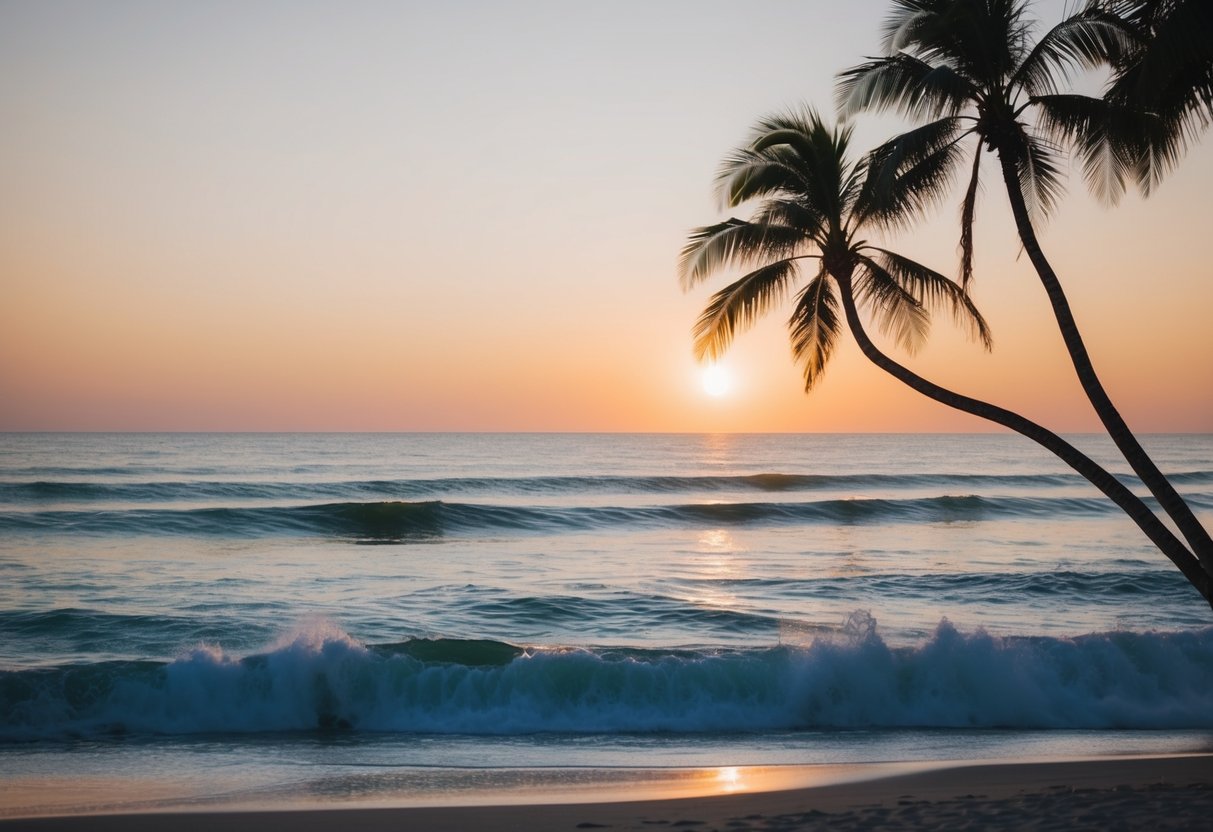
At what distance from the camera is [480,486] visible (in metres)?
46.2

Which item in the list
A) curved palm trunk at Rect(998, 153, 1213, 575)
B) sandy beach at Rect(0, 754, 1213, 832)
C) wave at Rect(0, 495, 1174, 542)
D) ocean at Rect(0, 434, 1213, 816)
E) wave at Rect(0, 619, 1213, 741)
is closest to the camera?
sandy beach at Rect(0, 754, 1213, 832)

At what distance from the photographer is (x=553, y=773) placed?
8.93 metres

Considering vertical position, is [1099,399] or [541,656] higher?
[1099,399]

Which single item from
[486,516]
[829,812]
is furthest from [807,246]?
[486,516]

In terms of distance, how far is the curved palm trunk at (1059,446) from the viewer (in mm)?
8430

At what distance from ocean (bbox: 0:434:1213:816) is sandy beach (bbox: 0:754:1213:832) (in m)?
0.56

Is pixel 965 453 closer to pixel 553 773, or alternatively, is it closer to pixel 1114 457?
pixel 1114 457

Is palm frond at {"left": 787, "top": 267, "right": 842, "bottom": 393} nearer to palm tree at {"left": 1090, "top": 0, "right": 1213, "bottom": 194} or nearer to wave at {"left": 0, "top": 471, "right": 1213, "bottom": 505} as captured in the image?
palm tree at {"left": 1090, "top": 0, "right": 1213, "bottom": 194}

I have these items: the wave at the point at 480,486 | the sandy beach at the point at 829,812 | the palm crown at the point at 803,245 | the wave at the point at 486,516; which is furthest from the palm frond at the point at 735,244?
the wave at the point at 480,486

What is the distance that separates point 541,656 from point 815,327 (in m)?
5.48

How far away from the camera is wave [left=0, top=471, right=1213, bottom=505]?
37.0 meters

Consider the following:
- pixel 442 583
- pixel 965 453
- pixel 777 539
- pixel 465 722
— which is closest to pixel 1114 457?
pixel 965 453

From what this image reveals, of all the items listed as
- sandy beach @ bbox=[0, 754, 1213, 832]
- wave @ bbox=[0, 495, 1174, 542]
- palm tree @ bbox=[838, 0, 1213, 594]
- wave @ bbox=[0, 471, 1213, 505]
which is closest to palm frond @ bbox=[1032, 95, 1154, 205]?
palm tree @ bbox=[838, 0, 1213, 594]

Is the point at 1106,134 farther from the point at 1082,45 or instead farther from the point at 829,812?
the point at 829,812
